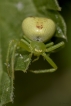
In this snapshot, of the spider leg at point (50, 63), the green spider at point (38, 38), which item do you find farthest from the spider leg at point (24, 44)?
the spider leg at point (50, 63)

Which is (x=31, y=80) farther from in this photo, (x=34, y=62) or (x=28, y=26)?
(x=28, y=26)

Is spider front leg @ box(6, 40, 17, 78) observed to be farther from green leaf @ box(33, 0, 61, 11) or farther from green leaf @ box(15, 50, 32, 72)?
green leaf @ box(33, 0, 61, 11)

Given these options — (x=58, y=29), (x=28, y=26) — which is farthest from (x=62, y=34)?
(x=28, y=26)

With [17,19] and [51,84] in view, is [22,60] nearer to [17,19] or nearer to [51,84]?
[17,19]

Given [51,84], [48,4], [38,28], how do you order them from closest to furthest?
[48,4], [38,28], [51,84]

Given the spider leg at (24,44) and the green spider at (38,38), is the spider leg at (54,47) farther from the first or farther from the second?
the spider leg at (24,44)

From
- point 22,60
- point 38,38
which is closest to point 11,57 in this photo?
point 22,60
